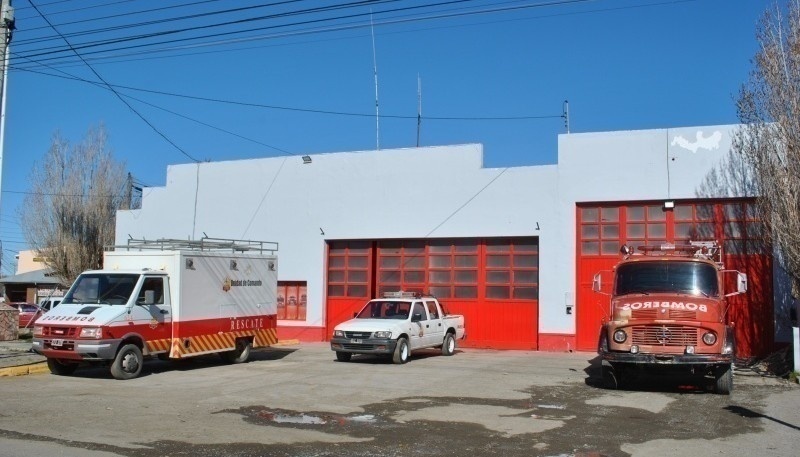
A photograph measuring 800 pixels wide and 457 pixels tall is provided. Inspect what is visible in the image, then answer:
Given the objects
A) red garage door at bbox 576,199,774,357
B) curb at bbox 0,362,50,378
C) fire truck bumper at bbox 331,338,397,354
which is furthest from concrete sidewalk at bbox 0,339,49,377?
red garage door at bbox 576,199,774,357

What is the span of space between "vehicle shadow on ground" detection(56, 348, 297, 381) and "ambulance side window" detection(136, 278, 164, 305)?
5.61 ft

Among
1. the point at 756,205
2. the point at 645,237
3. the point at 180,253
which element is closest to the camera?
the point at 180,253

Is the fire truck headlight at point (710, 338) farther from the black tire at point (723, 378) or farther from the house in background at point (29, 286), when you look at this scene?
the house in background at point (29, 286)

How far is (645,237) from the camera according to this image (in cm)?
2264

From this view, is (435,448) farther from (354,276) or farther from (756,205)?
(354,276)

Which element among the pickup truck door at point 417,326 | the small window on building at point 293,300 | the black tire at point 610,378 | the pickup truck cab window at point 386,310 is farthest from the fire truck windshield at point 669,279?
the small window on building at point 293,300

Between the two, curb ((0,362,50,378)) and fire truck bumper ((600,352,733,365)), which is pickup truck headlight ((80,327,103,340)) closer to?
curb ((0,362,50,378))

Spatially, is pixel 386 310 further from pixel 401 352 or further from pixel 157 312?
pixel 157 312

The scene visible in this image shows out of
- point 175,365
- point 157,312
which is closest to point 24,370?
point 157,312

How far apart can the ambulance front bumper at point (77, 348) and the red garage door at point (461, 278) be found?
11976 millimetres

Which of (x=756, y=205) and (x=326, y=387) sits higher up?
(x=756, y=205)

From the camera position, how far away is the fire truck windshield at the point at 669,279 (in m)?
14.8

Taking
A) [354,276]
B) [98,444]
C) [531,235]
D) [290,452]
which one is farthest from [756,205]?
[98,444]

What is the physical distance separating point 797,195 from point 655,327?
636 centimetres
